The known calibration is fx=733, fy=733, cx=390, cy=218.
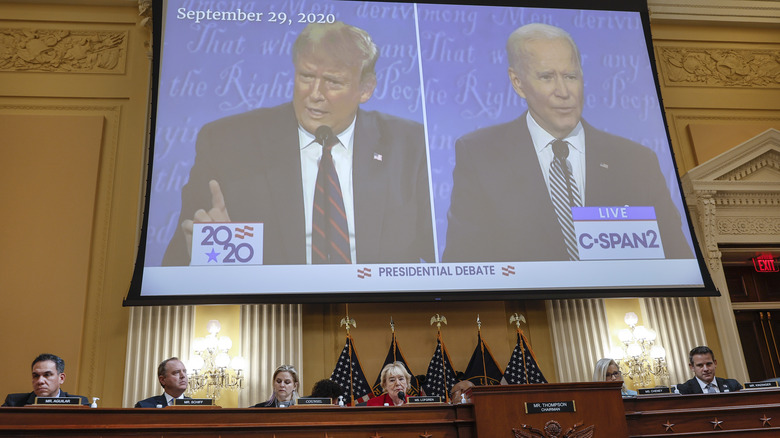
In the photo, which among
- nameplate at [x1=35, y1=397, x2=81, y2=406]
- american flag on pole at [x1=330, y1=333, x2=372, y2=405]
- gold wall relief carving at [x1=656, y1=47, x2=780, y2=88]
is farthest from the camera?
gold wall relief carving at [x1=656, y1=47, x2=780, y2=88]

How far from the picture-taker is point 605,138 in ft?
23.2

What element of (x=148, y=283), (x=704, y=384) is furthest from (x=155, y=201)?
(x=704, y=384)

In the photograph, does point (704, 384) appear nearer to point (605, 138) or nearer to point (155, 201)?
point (605, 138)

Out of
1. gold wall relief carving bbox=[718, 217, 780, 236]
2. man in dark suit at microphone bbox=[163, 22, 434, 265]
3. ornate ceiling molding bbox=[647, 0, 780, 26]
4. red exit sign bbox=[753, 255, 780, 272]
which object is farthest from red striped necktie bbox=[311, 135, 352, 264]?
red exit sign bbox=[753, 255, 780, 272]

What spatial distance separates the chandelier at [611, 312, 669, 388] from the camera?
6.68 metres

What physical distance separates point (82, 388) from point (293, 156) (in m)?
2.66

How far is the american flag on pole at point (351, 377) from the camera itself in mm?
6273

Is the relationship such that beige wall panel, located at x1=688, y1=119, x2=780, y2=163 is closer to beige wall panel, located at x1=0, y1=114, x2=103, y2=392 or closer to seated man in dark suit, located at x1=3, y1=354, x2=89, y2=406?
beige wall panel, located at x1=0, y1=114, x2=103, y2=392

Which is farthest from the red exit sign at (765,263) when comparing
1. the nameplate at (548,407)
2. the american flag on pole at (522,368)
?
the nameplate at (548,407)

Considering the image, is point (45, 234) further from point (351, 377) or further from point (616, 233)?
point (616, 233)

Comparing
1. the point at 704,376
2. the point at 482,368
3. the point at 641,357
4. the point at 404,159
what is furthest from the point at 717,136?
the point at 482,368

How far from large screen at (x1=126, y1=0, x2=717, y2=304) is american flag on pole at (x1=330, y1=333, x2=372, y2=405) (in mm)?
668

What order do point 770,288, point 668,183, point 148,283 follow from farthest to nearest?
point 770,288
point 668,183
point 148,283

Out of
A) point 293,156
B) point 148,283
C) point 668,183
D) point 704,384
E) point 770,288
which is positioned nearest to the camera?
point 704,384
